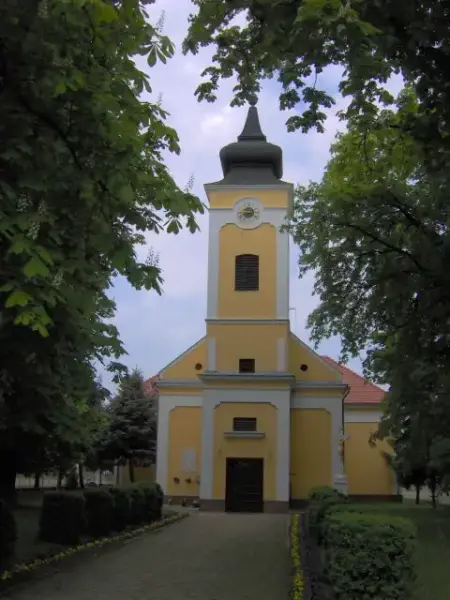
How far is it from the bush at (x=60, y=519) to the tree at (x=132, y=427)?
862 inches

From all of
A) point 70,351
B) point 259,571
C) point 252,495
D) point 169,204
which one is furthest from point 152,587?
point 252,495

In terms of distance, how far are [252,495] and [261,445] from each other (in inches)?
80.3

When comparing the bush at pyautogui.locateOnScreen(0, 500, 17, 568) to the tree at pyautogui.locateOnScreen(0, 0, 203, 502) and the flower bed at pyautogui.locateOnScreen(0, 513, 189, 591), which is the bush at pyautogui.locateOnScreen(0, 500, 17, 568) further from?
the tree at pyautogui.locateOnScreen(0, 0, 203, 502)

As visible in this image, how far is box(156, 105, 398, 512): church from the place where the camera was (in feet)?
99.5

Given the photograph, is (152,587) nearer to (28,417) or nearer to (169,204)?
(28,417)

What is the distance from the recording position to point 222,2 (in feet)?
24.2

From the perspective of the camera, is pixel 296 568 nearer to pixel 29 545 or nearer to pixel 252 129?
pixel 29 545

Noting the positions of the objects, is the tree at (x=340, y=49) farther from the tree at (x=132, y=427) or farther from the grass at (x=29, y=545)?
the tree at (x=132, y=427)

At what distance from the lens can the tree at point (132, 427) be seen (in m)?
37.5

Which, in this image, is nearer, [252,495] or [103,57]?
[103,57]

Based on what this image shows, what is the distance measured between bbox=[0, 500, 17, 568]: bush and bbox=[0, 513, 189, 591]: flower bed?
0.81 feet

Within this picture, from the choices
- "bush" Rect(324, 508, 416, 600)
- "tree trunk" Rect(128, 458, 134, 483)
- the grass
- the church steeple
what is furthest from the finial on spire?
"bush" Rect(324, 508, 416, 600)

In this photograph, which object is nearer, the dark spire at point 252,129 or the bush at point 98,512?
the bush at point 98,512

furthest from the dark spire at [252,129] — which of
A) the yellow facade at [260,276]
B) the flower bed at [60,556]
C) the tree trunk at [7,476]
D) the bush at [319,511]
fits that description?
the tree trunk at [7,476]
